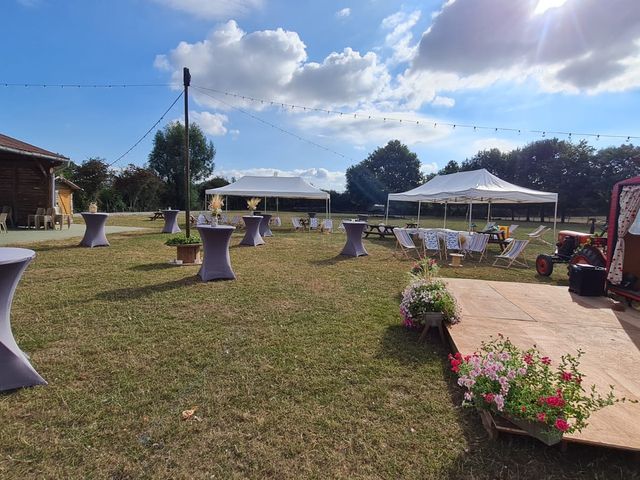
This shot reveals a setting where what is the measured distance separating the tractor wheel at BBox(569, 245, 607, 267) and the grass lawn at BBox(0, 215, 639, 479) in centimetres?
396

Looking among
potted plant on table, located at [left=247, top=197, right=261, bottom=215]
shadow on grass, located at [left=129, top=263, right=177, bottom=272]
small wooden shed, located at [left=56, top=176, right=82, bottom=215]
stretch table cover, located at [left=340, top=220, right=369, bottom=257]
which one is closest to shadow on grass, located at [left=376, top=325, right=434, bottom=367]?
shadow on grass, located at [left=129, top=263, right=177, bottom=272]

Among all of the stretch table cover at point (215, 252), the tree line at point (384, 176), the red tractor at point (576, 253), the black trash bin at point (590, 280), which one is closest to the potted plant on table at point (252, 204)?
the stretch table cover at point (215, 252)

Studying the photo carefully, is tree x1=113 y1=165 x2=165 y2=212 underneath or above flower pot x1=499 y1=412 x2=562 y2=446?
above

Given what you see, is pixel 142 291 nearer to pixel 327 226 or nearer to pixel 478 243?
pixel 478 243

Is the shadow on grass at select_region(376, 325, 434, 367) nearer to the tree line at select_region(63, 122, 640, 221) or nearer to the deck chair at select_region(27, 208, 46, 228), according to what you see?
the deck chair at select_region(27, 208, 46, 228)

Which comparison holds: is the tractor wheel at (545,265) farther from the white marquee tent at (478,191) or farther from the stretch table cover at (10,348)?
the stretch table cover at (10,348)

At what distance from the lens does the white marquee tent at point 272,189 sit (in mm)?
16125

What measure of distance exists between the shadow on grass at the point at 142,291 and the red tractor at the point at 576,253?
651 cm

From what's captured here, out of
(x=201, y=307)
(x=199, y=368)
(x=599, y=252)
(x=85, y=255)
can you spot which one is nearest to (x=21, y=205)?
(x=85, y=255)

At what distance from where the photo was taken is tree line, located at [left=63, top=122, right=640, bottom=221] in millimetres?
26688

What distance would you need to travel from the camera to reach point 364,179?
42.4 m

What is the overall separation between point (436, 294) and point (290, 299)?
1.95m

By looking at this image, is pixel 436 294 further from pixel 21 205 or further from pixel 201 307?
pixel 21 205

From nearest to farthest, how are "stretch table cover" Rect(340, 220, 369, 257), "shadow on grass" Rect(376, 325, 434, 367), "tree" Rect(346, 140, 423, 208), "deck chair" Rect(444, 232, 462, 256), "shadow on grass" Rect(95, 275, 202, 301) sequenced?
"shadow on grass" Rect(376, 325, 434, 367) → "shadow on grass" Rect(95, 275, 202, 301) → "stretch table cover" Rect(340, 220, 369, 257) → "deck chair" Rect(444, 232, 462, 256) → "tree" Rect(346, 140, 423, 208)
